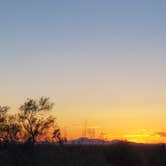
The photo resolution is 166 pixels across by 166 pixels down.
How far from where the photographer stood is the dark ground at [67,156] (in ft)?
102

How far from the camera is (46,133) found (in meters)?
45.1

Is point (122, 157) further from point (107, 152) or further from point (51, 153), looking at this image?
point (51, 153)

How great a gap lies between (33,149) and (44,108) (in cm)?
1680

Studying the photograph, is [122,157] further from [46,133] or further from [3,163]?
[3,163]

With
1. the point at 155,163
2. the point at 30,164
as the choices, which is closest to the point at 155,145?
the point at 155,163

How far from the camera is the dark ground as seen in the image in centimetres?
3119

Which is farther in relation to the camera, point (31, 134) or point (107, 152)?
point (107, 152)

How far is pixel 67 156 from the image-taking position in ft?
111

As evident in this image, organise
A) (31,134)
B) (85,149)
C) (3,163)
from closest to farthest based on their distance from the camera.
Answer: (3,163), (85,149), (31,134)

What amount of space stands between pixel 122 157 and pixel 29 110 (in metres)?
8.51

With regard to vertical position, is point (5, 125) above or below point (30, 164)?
above

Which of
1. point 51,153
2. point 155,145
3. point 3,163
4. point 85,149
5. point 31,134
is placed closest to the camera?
point 3,163

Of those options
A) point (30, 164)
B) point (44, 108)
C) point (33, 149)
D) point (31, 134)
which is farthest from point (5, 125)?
point (30, 164)

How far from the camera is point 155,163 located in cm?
4838
